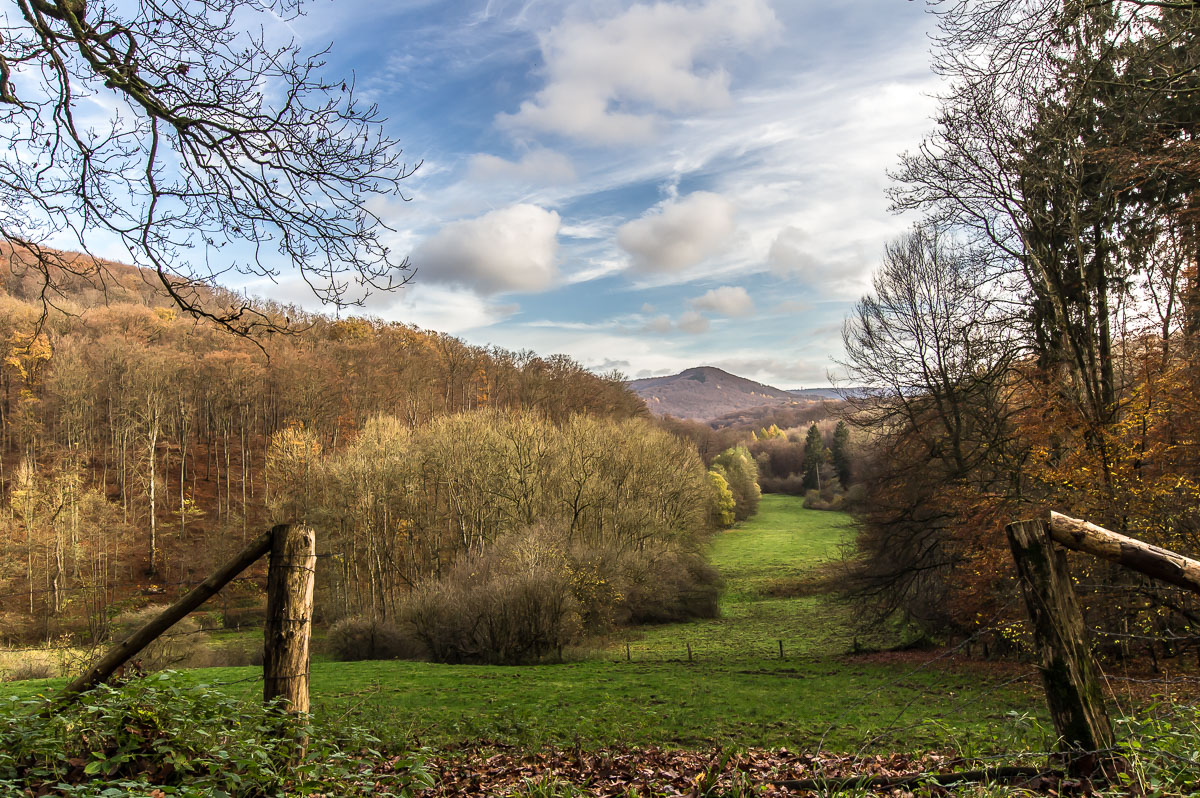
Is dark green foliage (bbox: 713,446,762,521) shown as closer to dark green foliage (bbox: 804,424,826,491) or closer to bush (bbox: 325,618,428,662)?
dark green foliage (bbox: 804,424,826,491)

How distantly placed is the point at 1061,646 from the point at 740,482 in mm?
91057

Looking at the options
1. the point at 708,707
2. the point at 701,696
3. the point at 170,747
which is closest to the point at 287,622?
the point at 170,747

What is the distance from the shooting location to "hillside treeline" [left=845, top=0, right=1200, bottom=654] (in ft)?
43.2

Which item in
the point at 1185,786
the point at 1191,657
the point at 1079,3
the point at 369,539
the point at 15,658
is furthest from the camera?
the point at 369,539

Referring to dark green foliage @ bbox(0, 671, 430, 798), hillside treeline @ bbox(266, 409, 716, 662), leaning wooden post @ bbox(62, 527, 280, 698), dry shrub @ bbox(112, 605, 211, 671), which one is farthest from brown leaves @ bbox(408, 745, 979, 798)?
hillside treeline @ bbox(266, 409, 716, 662)

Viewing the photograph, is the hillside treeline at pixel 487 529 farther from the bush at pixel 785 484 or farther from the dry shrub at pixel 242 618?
the bush at pixel 785 484

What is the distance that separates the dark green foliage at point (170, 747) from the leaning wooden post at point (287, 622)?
0.46 feet

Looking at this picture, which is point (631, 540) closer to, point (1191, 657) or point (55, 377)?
point (1191, 657)

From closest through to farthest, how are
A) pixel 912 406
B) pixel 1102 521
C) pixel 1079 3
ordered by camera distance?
pixel 1079 3 < pixel 1102 521 < pixel 912 406

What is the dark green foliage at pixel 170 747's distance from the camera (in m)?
3.36

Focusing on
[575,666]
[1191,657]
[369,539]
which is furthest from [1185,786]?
[369,539]

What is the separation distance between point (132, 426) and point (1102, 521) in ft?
190

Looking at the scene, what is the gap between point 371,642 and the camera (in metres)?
29.8

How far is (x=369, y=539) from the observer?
37031 millimetres
